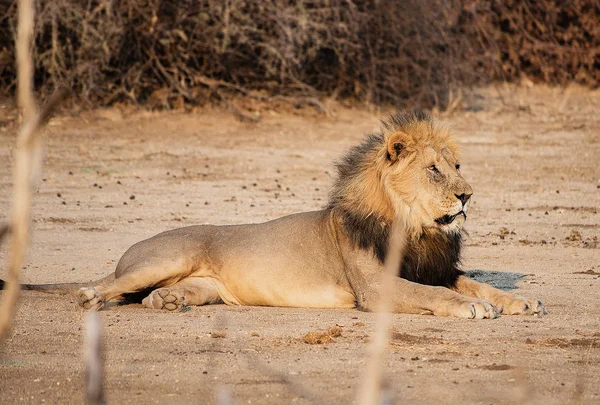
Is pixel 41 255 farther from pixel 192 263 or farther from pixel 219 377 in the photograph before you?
pixel 219 377

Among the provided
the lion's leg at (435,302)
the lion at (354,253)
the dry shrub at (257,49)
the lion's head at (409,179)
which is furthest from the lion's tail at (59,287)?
the dry shrub at (257,49)

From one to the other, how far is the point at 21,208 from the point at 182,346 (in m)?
3.41

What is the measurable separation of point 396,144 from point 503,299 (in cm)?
99

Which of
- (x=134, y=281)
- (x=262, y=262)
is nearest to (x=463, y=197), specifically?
(x=262, y=262)

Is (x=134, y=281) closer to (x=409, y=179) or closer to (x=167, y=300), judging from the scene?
(x=167, y=300)

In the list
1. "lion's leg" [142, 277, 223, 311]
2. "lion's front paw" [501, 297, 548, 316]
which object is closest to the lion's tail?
"lion's leg" [142, 277, 223, 311]

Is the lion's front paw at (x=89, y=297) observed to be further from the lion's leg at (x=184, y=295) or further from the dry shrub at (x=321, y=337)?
the dry shrub at (x=321, y=337)

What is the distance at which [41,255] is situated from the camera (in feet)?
25.1

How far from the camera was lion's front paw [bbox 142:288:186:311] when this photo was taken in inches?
223

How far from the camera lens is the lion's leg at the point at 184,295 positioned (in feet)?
18.6

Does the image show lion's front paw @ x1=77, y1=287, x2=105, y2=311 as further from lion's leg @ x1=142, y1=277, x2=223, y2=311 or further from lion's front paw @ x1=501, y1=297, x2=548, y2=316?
lion's front paw @ x1=501, y1=297, x2=548, y2=316

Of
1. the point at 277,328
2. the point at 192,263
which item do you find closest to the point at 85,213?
the point at 192,263

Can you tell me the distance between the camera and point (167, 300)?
567 centimetres

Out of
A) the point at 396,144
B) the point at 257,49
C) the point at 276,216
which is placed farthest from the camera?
the point at 257,49
